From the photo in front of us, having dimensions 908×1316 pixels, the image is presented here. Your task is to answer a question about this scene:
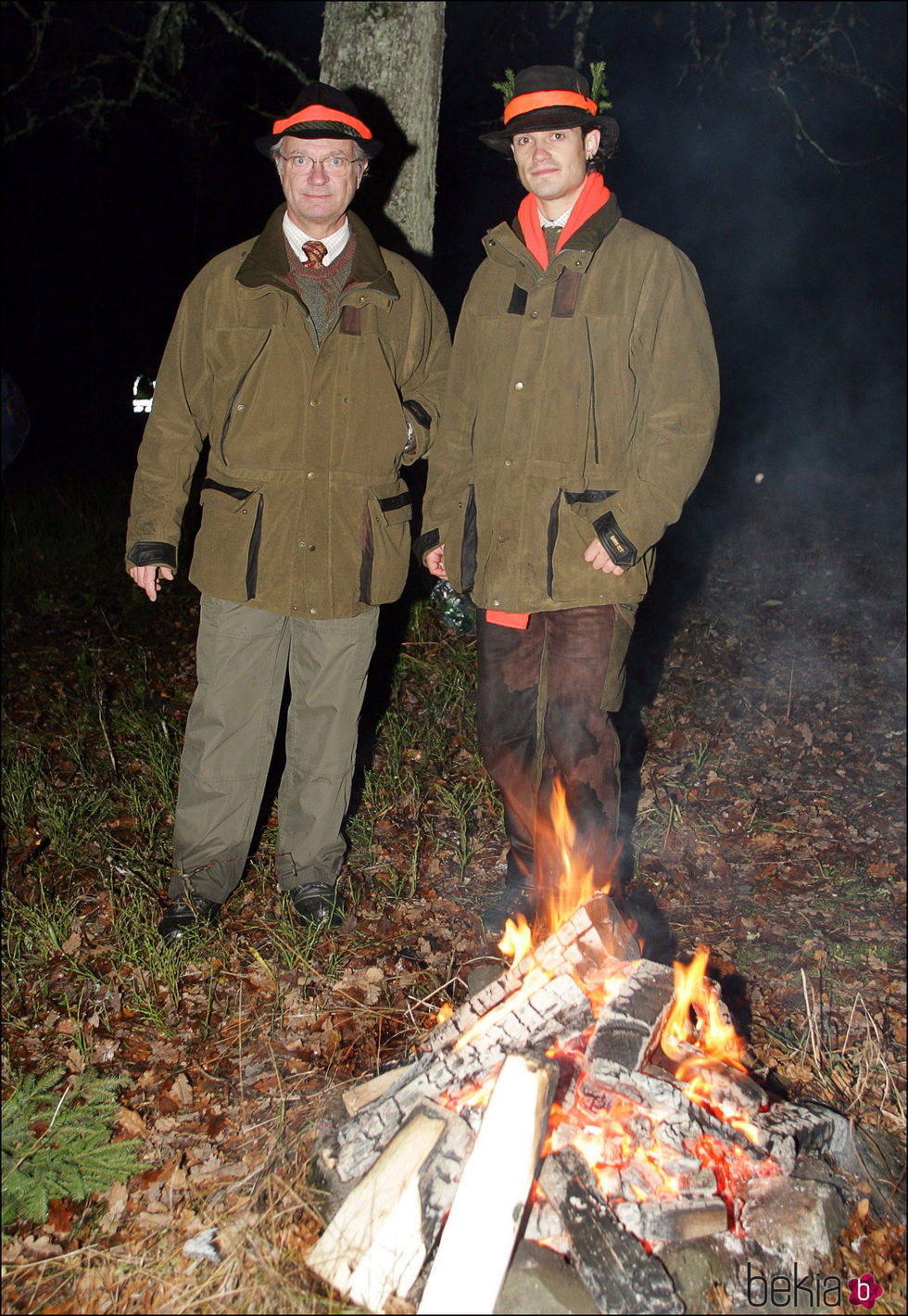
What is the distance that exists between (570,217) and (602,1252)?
3129 mm

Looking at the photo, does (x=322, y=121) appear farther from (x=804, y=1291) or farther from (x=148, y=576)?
(x=804, y=1291)

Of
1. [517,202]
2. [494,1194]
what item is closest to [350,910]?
[494,1194]

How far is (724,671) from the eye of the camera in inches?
274

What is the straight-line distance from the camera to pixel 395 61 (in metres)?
5.25

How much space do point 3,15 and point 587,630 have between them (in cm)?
1712

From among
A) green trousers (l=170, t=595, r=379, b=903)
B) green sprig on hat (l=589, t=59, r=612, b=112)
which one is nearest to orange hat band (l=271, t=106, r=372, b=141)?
green sprig on hat (l=589, t=59, r=612, b=112)

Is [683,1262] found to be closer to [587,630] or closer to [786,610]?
[587,630]

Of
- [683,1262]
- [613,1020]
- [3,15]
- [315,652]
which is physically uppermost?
[3,15]

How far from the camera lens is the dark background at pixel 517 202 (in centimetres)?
1437

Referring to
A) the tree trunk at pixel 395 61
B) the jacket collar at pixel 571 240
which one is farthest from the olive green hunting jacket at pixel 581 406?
the tree trunk at pixel 395 61

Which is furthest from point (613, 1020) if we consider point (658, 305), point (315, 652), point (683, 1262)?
point (658, 305)

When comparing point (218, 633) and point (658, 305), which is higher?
point (658, 305)

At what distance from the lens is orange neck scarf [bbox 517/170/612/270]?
3301 millimetres

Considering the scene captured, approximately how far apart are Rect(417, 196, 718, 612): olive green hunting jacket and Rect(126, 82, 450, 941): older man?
361 millimetres
